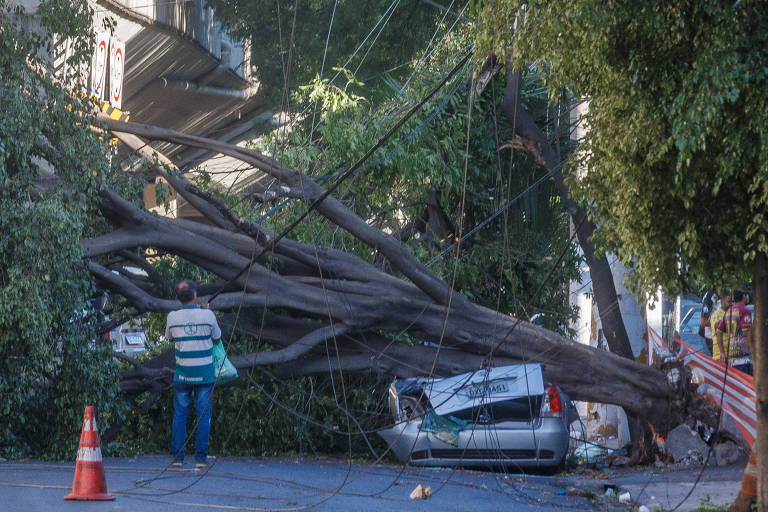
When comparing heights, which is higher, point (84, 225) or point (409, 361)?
point (84, 225)

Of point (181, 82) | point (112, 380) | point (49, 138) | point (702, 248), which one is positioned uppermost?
point (181, 82)

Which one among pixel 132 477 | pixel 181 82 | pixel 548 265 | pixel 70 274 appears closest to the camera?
pixel 132 477

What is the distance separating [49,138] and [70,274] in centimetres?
156

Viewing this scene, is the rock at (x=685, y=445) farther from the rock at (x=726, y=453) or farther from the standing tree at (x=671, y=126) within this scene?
the standing tree at (x=671, y=126)

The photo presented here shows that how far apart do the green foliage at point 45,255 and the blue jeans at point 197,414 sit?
39.8 inches

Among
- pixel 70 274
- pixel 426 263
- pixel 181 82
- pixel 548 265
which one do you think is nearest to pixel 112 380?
pixel 70 274

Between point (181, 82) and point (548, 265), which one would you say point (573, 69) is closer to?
point (548, 265)

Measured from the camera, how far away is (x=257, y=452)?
1188cm

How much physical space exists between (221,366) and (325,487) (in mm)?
1698

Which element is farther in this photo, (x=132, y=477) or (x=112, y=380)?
(x=112, y=380)

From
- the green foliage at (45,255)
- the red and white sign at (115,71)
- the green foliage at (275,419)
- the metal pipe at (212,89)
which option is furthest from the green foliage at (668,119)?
the metal pipe at (212,89)

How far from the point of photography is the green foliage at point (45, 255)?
9.40 m

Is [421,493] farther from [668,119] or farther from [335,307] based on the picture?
[668,119]

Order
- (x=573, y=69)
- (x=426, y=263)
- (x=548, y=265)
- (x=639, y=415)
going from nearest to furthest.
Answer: (x=573, y=69) → (x=639, y=415) → (x=426, y=263) → (x=548, y=265)
